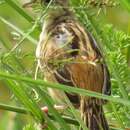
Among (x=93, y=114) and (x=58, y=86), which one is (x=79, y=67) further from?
(x=58, y=86)

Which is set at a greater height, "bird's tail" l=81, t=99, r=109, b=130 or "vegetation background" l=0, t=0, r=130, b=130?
"vegetation background" l=0, t=0, r=130, b=130

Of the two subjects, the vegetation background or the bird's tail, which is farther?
the bird's tail

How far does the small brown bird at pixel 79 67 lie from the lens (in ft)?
7.86

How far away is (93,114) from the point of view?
245 centimetres

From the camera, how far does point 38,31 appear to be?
2.73m

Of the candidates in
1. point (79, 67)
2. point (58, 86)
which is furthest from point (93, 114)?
point (58, 86)

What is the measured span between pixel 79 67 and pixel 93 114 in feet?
0.67

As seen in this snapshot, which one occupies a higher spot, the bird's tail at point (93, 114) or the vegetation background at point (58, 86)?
the vegetation background at point (58, 86)

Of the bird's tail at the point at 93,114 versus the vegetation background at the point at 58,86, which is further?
the bird's tail at the point at 93,114

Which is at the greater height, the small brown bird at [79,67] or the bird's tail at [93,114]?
the small brown bird at [79,67]

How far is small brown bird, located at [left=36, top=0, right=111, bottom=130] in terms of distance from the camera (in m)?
2.39

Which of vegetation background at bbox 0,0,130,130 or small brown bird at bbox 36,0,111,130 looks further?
small brown bird at bbox 36,0,111,130

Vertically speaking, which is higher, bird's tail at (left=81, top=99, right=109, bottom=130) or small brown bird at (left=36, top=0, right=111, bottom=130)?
small brown bird at (left=36, top=0, right=111, bottom=130)

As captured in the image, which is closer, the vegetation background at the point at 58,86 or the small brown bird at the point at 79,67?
the vegetation background at the point at 58,86
